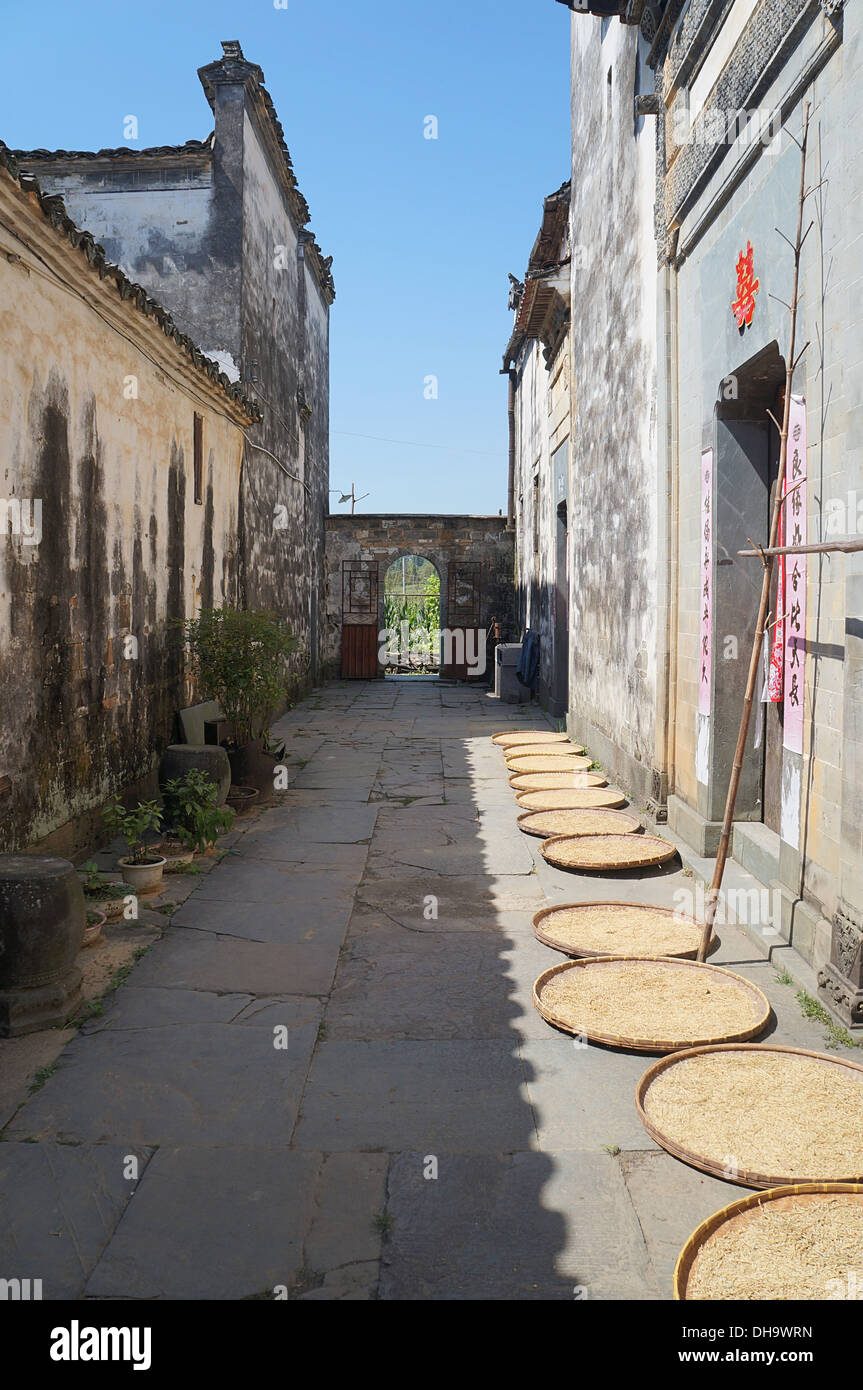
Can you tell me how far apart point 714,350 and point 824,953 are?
3.45m

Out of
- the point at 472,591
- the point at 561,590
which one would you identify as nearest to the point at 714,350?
the point at 561,590

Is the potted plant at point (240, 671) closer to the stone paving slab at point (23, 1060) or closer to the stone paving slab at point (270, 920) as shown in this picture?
the stone paving slab at point (270, 920)

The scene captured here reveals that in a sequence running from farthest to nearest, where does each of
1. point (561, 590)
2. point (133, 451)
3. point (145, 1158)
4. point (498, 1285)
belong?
point (561, 590), point (133, 451), point (145, 1158), point (498, 1285)

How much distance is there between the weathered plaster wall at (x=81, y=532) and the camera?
5027mm

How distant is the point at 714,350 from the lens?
5559 mm

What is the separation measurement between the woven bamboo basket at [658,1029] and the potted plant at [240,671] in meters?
4.13

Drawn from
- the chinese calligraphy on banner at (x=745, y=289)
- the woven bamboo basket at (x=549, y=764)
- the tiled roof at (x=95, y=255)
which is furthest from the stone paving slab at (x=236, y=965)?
the woven bamboo basket at (x=549, y=764)

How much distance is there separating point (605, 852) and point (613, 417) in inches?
165

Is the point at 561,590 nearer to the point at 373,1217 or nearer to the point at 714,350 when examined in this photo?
the point at 714,350

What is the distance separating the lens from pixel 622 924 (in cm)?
474

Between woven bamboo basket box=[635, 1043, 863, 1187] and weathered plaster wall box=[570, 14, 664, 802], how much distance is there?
3.47 m

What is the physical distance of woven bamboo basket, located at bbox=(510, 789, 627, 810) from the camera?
730 centimetres

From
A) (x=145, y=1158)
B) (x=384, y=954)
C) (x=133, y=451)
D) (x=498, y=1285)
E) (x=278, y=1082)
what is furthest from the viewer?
(x=133, y=451)

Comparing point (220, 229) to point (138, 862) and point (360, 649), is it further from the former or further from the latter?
point (360, 649)
